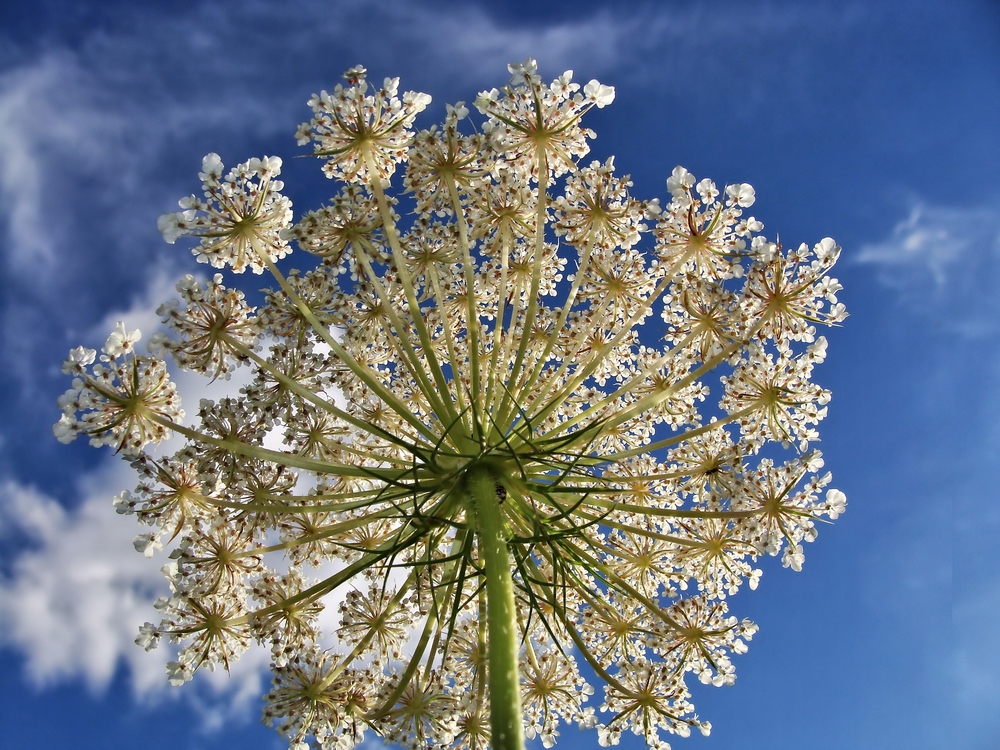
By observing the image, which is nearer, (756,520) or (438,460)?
(438,460)

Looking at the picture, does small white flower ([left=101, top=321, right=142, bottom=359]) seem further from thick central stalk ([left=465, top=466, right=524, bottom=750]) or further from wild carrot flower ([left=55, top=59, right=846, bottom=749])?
thick central stalk ([left=465, top=466, right=524, bottom=750])

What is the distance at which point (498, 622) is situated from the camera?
21.2 ft

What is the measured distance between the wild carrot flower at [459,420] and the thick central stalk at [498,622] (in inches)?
14.7

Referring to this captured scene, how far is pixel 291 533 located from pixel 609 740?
17.9 feet

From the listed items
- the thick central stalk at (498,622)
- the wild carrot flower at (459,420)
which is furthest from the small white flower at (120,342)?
the thick central stalk at (498,622)

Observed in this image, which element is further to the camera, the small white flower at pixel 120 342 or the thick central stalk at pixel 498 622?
the small white flower at pixel 120 342

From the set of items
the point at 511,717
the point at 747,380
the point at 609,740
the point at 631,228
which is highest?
the point at 631,228

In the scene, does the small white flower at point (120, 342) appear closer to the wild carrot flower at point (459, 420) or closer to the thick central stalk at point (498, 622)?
the wild carrot flower at point (459, 420)

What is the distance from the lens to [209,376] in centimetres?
888

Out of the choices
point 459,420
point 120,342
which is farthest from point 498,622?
point 120,342

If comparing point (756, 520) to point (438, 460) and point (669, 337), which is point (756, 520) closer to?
point (669, 337)

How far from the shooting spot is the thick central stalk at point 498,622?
232 inches

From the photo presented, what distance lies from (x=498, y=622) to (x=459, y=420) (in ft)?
7.63

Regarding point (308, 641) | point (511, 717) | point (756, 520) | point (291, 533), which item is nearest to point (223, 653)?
point (308, 641)
